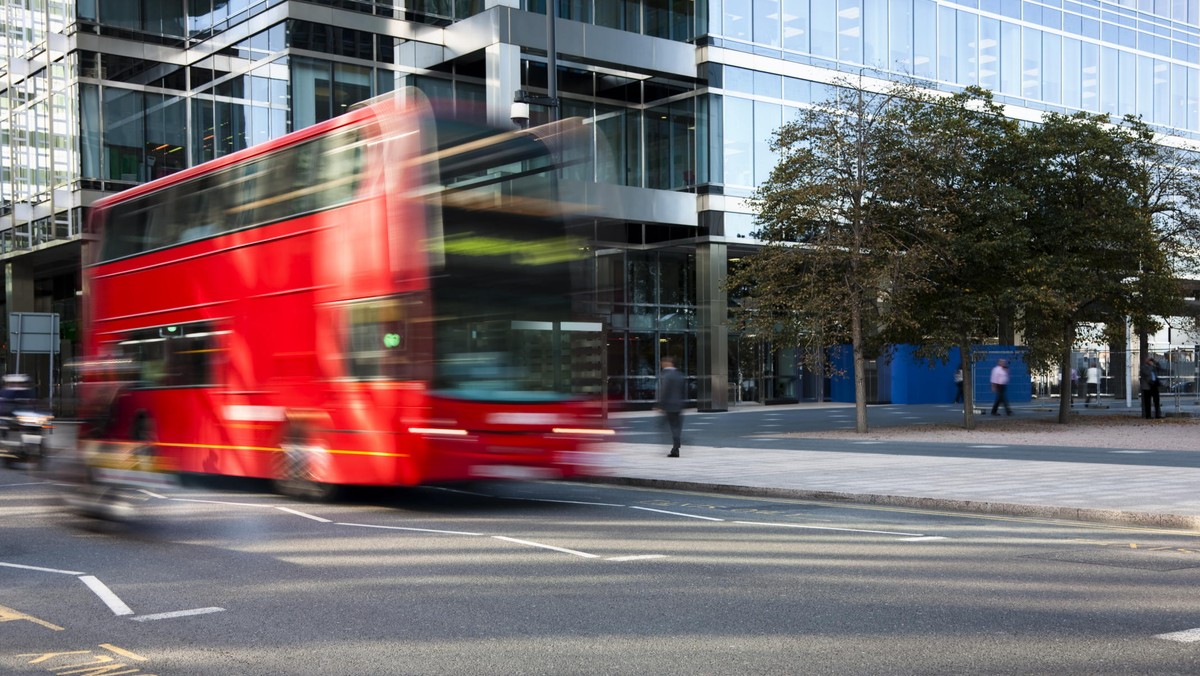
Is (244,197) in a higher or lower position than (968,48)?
lower

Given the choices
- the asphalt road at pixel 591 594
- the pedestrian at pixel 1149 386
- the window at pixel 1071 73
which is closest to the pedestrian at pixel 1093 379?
the window at pixel 1071 73

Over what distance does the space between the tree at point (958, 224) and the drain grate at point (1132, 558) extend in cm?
1784

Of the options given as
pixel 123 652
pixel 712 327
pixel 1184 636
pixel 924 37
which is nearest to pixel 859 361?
pixel 712 327

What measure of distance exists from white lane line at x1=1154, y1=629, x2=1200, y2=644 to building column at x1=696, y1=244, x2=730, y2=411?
105 feet

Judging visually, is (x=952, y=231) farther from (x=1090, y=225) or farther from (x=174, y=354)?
(x=174, y=354)

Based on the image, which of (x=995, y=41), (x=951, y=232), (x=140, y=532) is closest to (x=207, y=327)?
(x=140, y=532)

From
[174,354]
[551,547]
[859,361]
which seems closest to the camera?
[551,547]

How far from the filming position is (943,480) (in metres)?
15.6

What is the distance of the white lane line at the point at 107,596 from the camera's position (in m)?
7.35

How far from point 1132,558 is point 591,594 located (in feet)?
14.9

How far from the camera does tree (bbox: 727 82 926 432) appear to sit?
90.1 feet

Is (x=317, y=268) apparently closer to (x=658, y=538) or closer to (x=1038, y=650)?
(x=658, y=538)

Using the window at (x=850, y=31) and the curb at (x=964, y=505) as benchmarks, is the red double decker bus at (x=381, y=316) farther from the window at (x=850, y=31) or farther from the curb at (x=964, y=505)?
the window at (x=850, y=31)

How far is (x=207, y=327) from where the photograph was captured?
1470 centimetres
